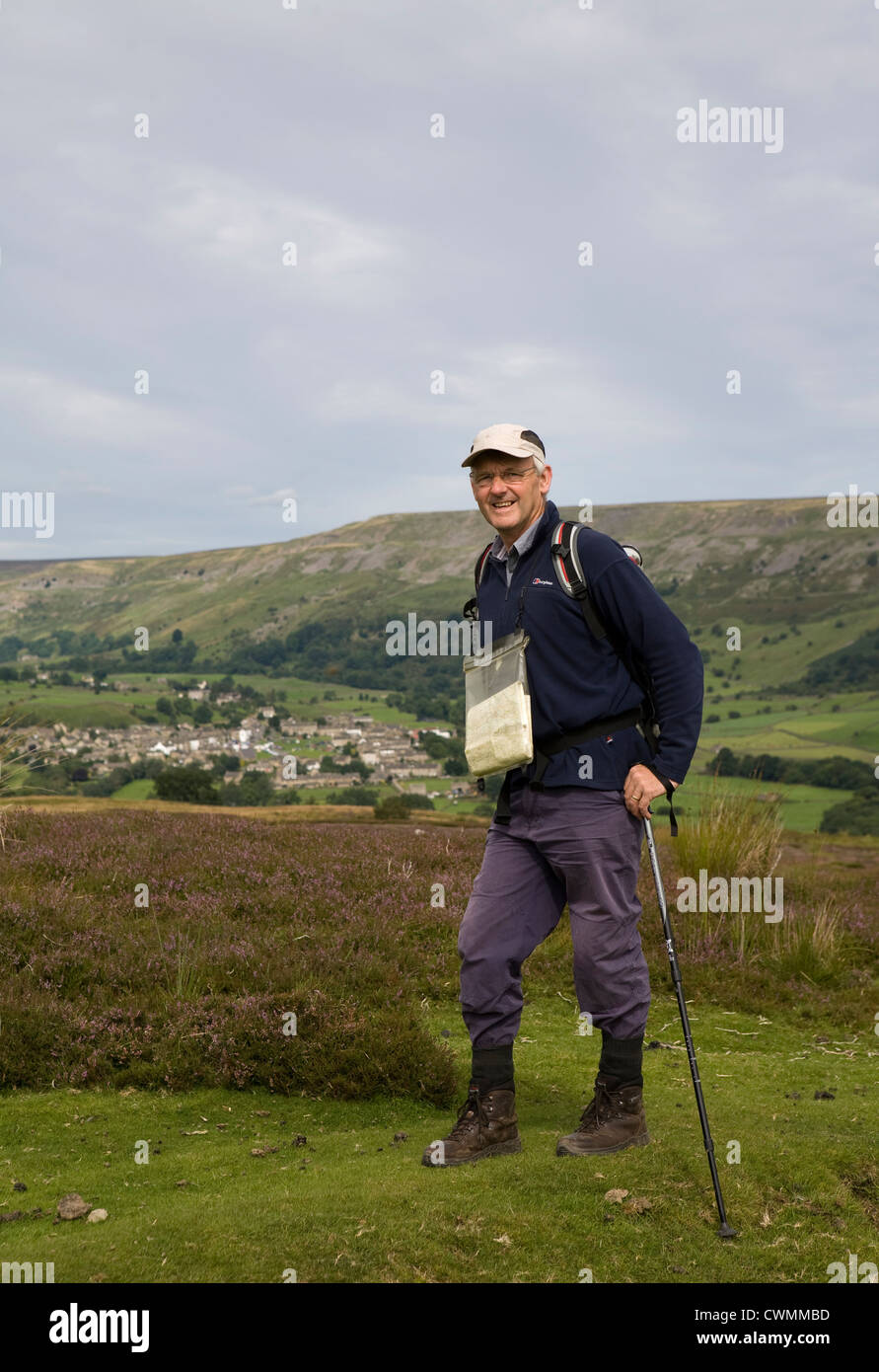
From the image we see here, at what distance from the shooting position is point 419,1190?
14.1 ft

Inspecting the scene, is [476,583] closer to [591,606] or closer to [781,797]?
[591,606]

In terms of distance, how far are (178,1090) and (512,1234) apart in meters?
2.99

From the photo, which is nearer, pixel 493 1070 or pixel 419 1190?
pixel 419 1190

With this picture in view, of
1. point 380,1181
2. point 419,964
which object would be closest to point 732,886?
point 419,964

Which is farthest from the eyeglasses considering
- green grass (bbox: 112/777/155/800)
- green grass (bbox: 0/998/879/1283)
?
green grass (bbox: 112/777/155/800)

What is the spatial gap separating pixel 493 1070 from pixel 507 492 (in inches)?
113

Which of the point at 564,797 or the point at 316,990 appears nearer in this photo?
the point at 564,797

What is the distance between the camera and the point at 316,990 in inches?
277

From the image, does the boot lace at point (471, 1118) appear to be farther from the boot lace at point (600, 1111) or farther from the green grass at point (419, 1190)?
the boot lace at point (600, 1111)

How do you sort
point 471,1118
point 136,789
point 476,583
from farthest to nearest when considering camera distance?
1. point 136,789
2. point 476,583
3. point 471,1118

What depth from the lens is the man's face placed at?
499 cm

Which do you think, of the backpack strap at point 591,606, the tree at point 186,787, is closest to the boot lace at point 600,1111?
the backpack strap at point 591,606

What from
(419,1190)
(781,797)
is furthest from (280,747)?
(419,1190)
